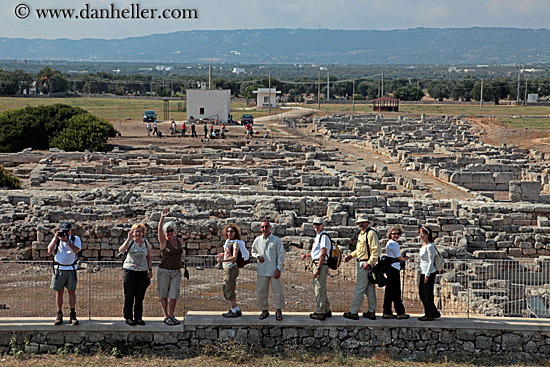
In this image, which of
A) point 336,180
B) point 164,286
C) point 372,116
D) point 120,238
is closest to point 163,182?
point 336,180

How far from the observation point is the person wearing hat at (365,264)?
12.1 m

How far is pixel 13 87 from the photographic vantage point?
120 m

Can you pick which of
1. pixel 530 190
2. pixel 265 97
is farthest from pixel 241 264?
pixel 265 97

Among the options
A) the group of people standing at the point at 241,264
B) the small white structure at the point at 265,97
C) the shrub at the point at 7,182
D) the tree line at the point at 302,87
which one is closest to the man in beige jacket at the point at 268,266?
the group of people standing at the point at 241,264

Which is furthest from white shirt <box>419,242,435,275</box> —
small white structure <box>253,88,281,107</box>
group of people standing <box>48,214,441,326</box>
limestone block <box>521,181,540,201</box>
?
small white structure <box>253,88,281,107</box>

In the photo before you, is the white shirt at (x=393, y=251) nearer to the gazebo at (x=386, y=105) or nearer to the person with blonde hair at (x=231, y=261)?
the person with blonde hair at (x=231, y=261)

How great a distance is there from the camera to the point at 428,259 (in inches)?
474

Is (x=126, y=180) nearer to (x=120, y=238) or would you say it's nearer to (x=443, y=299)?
(x=120, y=238)

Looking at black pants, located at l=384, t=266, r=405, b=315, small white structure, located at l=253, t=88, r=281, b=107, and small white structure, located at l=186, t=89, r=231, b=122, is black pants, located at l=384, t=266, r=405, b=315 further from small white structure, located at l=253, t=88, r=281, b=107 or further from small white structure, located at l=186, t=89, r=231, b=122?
small white structure, located at l=253, t=88, r=281, b=107

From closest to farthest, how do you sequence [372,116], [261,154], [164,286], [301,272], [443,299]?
[164,286], [443,299], [301,272], [261,154], [372,116]

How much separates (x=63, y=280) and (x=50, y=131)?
38134 millimetres

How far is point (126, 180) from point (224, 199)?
904 centimetres

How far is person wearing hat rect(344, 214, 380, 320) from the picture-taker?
12.1 meters

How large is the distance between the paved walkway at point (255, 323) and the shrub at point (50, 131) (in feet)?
112
